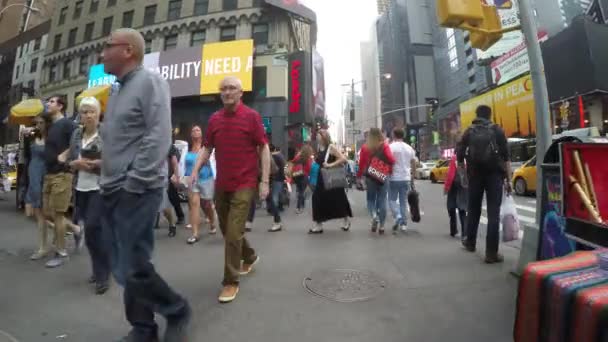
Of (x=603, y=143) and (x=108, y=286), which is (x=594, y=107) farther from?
(x=108, y=286)

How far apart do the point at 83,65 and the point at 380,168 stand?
1258 inches

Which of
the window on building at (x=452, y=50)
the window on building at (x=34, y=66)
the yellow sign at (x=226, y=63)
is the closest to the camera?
the yellow sign at (x=226, y=63)

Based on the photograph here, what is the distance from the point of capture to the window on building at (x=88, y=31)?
95.0ft

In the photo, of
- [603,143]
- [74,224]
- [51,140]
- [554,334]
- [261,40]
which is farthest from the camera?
[261,40]

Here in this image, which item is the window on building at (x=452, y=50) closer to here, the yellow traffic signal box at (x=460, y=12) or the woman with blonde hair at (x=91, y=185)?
the yellow traffic signal box at (x=460, y=12)

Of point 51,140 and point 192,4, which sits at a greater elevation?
point 192,4

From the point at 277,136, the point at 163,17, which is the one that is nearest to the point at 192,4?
the point at 163,17

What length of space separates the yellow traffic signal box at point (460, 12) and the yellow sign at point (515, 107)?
22139 millimetres

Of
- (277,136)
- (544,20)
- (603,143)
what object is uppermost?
(544,20)

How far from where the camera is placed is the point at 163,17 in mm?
26031

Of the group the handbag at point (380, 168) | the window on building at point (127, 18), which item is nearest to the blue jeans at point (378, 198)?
the handbag at point (380, 168)

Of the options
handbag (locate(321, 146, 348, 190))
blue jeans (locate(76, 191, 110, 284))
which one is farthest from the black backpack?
blue jeans (locate(76, 191, 110, 284))

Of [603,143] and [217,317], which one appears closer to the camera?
[603,143]

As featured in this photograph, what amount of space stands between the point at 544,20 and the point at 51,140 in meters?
47.8
